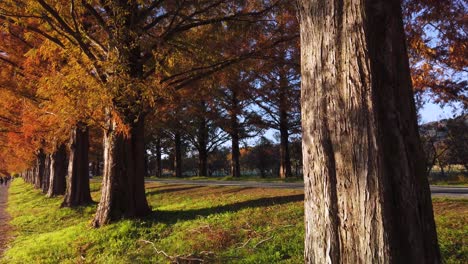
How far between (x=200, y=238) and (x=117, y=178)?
3.87 metres

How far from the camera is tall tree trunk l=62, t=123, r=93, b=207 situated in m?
17.4

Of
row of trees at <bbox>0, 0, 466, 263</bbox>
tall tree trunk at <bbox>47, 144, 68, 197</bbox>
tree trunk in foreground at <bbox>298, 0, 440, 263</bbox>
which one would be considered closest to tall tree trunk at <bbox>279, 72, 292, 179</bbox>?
row of trees at <bbox>0, 0, 466, 263</bbox>

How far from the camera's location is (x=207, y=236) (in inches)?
329

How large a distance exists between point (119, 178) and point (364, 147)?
937cm

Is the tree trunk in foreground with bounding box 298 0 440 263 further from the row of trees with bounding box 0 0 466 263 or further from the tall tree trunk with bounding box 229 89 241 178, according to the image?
the tall tree trunk with bounding box 229 89 241 178

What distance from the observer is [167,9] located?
1123 cm

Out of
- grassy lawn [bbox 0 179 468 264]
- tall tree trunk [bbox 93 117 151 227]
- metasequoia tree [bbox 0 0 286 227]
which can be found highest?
→ metasequoia tree [bbox 0 0 286 227]

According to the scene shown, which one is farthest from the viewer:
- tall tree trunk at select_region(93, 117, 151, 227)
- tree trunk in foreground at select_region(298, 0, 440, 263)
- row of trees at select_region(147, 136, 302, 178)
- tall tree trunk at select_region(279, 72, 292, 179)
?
row of trees at select_region(147, 136, 302, 178)

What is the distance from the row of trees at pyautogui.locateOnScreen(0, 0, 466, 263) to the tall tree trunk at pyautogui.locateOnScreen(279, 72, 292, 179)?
0.09 meters

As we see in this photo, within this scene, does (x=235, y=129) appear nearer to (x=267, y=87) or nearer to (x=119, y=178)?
(x=267, y=87)

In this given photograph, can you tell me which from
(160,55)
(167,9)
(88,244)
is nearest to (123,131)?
(160,55)

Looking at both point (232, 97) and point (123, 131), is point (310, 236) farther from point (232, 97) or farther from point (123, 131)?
point (232, 97)

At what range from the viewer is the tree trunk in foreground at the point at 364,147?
2.78 metres

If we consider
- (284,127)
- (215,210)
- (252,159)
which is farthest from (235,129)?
(252,159)
